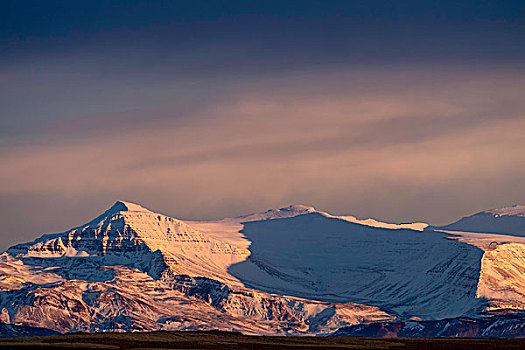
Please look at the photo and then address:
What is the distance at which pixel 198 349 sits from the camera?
200 metres

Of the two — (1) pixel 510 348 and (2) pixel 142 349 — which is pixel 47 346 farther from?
(1) pixel 510 348

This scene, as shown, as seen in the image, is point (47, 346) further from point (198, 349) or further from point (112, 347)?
point (198, 349)

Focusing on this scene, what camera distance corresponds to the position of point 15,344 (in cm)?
19950

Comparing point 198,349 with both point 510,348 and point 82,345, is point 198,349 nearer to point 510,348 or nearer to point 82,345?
point 82,345

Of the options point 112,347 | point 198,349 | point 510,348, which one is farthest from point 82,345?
point 510,348

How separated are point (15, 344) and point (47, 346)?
8.47m

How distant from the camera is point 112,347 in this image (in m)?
197

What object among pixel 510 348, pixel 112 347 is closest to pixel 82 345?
pixel 112 347

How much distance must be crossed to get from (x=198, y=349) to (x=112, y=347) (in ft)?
58.2

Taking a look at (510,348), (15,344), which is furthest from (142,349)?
(510,348)

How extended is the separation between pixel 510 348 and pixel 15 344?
10253 centimetres

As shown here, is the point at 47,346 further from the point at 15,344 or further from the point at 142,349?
the point at 142,349

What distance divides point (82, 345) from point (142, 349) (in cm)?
1624

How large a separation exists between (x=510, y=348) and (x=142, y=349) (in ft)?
247
